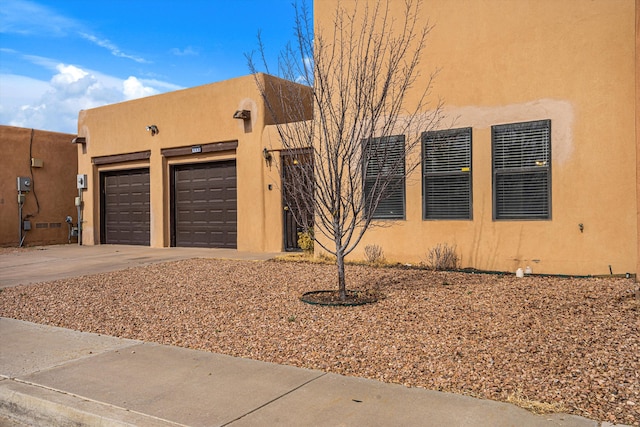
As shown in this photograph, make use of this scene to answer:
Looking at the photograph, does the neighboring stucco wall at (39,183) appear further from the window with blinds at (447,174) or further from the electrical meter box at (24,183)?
the window with blinds at (447,174)

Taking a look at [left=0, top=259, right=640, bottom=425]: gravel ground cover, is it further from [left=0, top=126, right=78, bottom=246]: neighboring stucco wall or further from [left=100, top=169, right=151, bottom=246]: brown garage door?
[left=0, top=126, right=78, bottom=246]: neighboring stucco wall

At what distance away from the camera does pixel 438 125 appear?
10.3m

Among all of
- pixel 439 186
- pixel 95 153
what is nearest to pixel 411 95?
pixel 439 186

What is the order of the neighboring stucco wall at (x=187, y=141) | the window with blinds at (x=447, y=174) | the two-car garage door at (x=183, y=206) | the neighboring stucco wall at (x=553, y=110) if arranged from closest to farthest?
the neighboring stucco wall at (x=553, y=110) → the window with blinds at (x=447, y=174) → the neighboring stucco wall at (x=187, y=141) → the two-car garage door at (x=183, y=206)

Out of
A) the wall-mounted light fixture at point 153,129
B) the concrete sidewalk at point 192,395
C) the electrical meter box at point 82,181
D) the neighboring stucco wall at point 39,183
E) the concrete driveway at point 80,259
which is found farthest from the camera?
the electrical meter box at point 82,181

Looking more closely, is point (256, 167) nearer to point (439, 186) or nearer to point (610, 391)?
point (439, 186)

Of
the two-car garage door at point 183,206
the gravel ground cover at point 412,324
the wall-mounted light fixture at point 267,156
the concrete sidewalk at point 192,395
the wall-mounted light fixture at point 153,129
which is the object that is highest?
the wall-mounted light fixture at point 153,129

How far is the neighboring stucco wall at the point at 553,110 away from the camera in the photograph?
344 inches

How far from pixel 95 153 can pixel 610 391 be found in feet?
57.9

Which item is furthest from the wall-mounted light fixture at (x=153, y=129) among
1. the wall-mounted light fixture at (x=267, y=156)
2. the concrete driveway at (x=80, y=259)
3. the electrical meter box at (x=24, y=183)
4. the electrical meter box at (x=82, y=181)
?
the electrical meter box at (x=24, y=183)

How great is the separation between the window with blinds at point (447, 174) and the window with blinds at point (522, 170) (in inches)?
20.3

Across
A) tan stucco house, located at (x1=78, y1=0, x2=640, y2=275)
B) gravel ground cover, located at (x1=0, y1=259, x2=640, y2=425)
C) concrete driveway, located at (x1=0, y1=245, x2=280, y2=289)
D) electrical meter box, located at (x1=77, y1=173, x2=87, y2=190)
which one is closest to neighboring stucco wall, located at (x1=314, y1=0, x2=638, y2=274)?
tan stucco house, located at (x1=78, y1=0, x2=640, y2=275)

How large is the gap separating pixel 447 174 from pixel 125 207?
38.7 ft

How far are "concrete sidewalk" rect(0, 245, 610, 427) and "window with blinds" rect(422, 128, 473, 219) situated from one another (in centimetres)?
597
